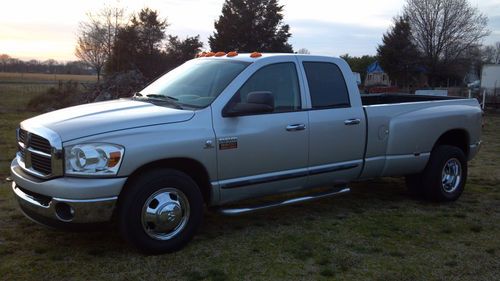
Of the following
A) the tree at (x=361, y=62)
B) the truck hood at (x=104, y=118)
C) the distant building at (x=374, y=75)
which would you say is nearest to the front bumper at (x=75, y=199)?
the truck hood at (x=104, y=118)

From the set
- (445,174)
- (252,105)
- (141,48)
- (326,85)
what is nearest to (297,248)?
(252,105)

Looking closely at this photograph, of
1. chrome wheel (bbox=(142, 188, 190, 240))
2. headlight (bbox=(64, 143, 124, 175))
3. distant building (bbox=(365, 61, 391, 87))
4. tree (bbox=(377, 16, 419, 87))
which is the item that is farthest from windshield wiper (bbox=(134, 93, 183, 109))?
tree (bbox=(377, 16, 419, 87))

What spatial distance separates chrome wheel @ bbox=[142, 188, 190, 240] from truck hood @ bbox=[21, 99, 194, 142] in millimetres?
640

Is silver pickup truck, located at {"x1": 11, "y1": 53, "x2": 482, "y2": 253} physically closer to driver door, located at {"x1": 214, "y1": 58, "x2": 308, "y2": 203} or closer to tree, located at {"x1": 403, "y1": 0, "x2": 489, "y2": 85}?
driver door, located at {"x1": 214, "y1": 58, "x2": 308, "y2": 203}

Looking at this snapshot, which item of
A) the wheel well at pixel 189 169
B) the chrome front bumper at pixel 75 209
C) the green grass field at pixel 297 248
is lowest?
the green grass field at pixel 297 248

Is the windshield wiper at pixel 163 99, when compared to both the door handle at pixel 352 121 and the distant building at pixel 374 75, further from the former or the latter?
the distant building at pixel 374 75

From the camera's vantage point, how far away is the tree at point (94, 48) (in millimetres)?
41188

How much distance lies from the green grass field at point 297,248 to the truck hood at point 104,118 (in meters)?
1.13

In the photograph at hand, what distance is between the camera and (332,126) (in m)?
5.76

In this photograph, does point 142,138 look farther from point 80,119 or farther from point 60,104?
point 60,104

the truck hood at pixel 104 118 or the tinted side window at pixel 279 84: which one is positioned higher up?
the tinted side window at pixel 279 84

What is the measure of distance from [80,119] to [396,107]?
3789mm

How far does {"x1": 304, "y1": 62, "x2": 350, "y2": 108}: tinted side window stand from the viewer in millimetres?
5758

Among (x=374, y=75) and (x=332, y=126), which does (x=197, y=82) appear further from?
(x=374, y=75)
